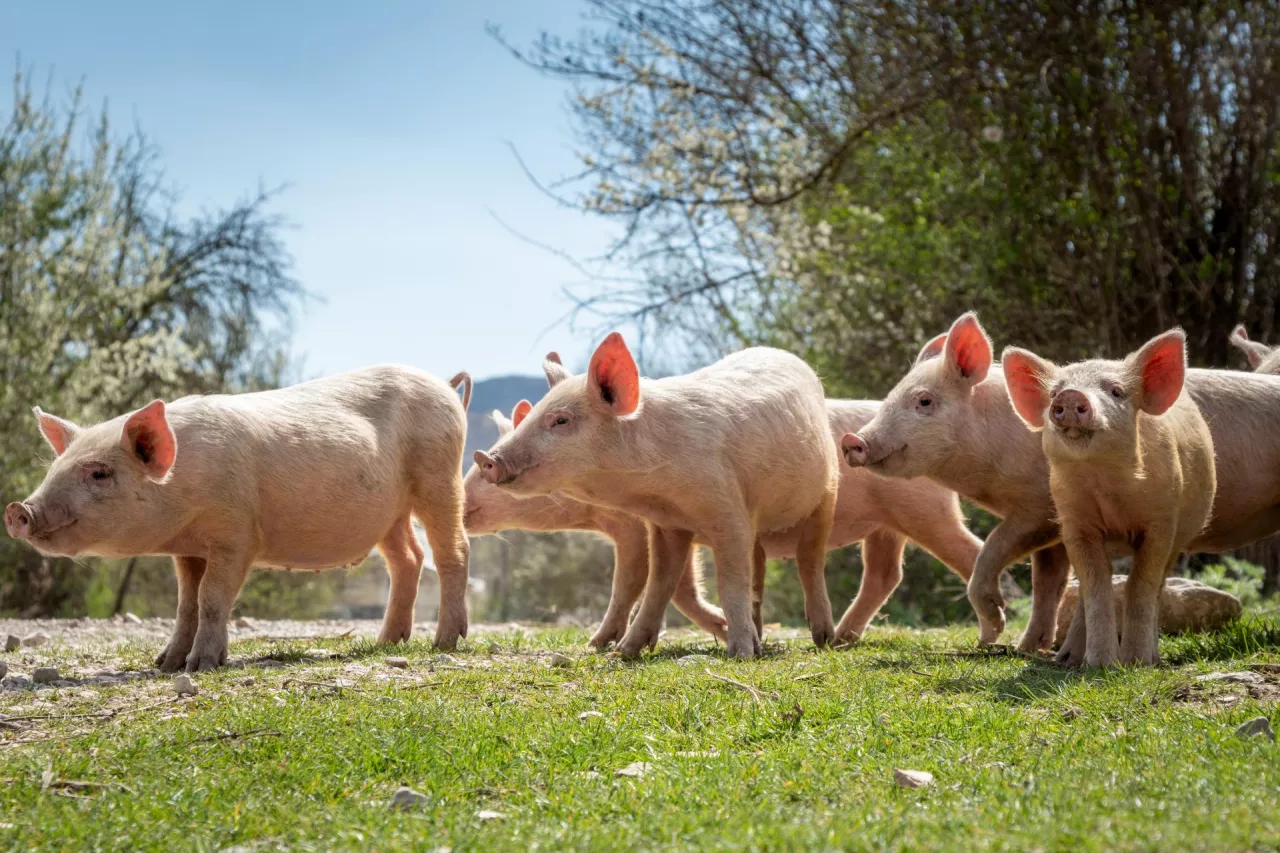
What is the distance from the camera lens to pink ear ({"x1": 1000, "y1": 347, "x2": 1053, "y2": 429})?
637 centimetres

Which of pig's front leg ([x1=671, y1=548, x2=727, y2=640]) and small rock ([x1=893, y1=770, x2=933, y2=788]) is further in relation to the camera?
pig's front leg ([x1=671, y1=548, x2=727, y2=640])

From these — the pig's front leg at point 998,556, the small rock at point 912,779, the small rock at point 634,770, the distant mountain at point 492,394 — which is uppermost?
the distant mountain at point 492,394

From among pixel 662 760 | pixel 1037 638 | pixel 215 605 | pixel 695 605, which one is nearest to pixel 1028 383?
pixel 1037 638

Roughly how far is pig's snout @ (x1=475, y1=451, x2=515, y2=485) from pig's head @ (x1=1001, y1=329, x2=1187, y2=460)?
8.79 ft

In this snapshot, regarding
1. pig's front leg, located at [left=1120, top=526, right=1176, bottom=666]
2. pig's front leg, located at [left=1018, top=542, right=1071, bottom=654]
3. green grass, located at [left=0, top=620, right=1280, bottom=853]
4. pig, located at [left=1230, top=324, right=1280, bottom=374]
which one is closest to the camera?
green grass, located at [left=0, top=620, right=1280, bottom=853]

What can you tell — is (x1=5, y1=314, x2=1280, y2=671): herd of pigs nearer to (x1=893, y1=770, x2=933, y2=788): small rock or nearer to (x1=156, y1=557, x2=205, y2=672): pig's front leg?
(x1=156, y1=557, x2=205, y2=672): pig's front leg

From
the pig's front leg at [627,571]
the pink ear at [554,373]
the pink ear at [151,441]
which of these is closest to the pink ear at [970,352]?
the pink ear at [554,373]

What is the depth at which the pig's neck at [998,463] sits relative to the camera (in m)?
7.33

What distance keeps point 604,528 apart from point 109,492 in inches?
139

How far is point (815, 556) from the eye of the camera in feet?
27.0

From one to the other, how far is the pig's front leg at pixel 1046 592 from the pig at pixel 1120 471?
3.43 ft

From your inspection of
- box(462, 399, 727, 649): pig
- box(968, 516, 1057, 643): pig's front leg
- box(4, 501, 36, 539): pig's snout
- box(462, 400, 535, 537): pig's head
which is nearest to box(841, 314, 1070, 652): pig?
box(968, 516, 1057, 643): pig's front leg

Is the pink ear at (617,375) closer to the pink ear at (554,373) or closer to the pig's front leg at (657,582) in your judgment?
the pink ear at (554,373)

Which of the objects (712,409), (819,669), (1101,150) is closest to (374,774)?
(819,669)
